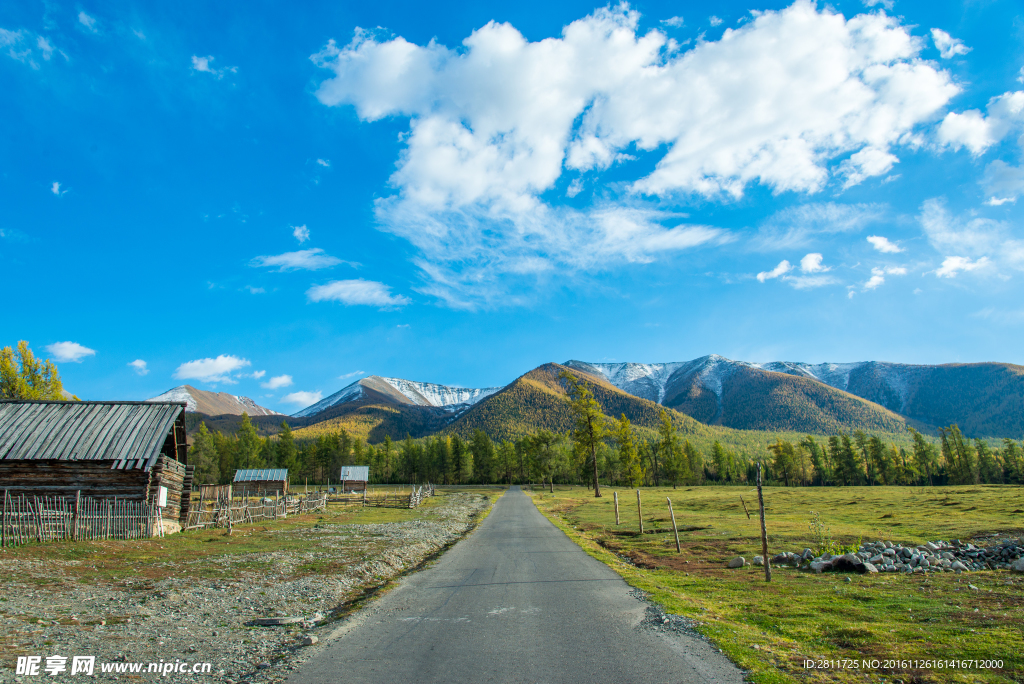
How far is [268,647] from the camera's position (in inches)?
282

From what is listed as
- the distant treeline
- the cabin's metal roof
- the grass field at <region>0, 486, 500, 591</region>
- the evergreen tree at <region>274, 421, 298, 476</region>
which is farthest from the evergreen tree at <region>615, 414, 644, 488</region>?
the evergreen tree at <region>274, 421, 298, 476</region>

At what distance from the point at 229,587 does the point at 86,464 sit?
54.6 feet

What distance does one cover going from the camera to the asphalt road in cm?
579

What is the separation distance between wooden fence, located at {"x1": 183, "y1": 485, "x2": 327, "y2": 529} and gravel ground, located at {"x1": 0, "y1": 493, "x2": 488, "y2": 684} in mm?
12687

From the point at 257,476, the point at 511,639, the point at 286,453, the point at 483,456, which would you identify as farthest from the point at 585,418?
the point at 286,453

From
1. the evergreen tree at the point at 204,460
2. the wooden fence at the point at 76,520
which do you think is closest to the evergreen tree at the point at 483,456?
the evergreen tree at the point at 204,460

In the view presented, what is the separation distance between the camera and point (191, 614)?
8953 millimetres

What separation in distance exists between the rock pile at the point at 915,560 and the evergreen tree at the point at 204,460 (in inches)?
4199

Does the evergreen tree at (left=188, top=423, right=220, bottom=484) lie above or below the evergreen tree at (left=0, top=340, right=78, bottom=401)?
below

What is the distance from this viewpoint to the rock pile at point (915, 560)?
44.8 feet

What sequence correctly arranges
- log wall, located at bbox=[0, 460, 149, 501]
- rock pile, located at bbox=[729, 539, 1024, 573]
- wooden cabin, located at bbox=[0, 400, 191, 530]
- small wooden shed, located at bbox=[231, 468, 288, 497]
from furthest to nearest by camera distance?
small wooden shed, located at bbox=[231, 468, 288, 497], wooden cabin, located at bbox=[0, 400, 191, 530], log wall, located at bbox=[0, 460, 149, 501], rock pile, located at bbox=[729, 539, 1024, 573]

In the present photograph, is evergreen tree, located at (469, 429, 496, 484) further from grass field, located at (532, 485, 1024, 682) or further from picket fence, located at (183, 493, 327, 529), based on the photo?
grass field, located at (532, 485, 1024, 682)

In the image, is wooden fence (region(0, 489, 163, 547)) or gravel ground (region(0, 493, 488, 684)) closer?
gravel ground (region(0, 493, 488, 684))

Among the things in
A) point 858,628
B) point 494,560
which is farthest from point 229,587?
point 858,628
